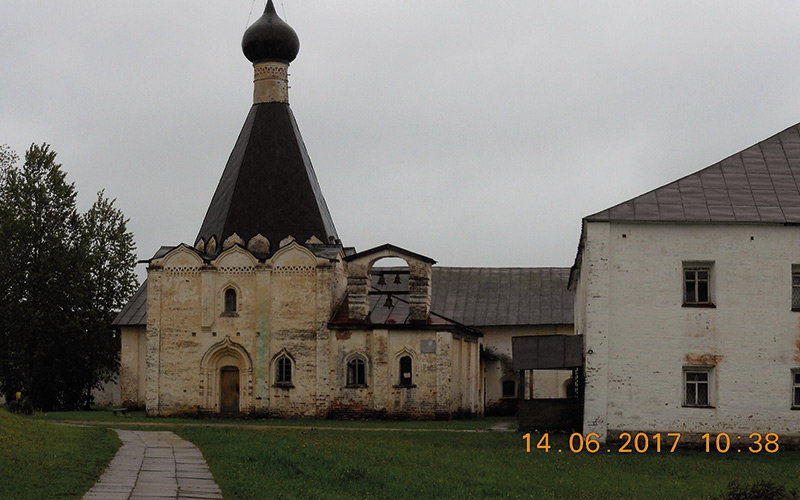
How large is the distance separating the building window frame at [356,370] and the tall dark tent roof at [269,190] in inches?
178

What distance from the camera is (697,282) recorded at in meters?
24.3

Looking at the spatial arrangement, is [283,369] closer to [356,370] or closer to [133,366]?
[356,370]

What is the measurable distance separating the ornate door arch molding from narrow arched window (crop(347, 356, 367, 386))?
3.24m

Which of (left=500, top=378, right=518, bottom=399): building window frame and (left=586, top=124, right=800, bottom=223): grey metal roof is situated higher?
(left=586, top=124, right=800, bottom=223): grey metal roof

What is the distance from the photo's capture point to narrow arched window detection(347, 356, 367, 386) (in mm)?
34344

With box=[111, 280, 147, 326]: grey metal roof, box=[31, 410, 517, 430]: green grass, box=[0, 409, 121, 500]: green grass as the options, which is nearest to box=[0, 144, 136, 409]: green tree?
box=[111, 280, 147, 326]: grey metal roof

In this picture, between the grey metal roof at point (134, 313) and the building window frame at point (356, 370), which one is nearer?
the building window frame at point (356, 370)

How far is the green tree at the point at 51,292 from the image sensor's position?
1663 inches

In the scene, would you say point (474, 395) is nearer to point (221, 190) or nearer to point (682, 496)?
point (221, 190)

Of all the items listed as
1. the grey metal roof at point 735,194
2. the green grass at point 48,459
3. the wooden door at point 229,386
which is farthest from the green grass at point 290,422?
the grey metal roof at point 735,194

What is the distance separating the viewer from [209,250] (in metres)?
36.5

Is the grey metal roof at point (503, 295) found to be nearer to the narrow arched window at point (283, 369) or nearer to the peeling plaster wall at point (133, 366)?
the narrow arched window at point (283, 369)
